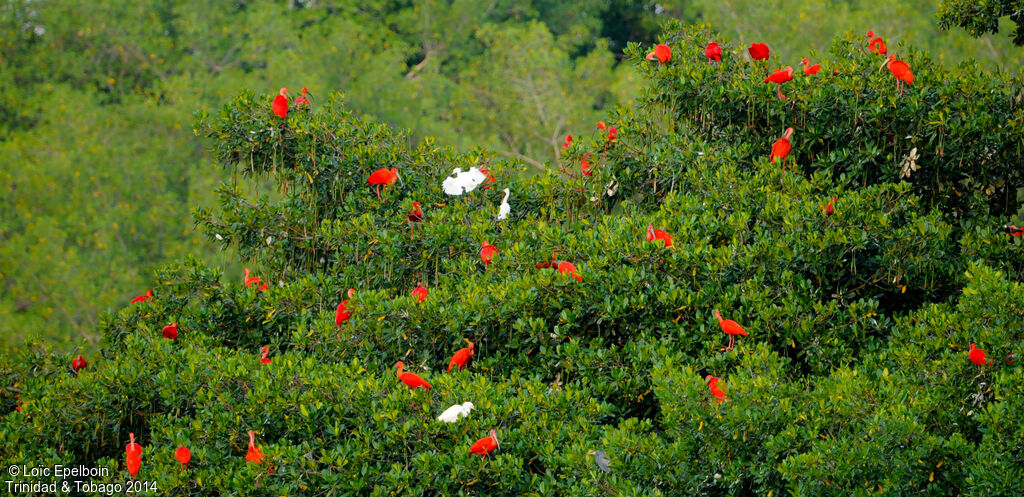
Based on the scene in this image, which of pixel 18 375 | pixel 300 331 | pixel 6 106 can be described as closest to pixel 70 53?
pixel 6 106

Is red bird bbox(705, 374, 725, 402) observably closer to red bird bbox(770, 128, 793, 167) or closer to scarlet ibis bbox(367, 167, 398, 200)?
red bird bbox(770, 128, 793, 167)

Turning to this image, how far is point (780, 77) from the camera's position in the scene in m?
5.47

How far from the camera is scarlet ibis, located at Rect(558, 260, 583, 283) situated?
477cm

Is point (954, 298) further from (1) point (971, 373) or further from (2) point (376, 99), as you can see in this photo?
(2) point (376, 99)

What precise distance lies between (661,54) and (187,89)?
13703 millimetres

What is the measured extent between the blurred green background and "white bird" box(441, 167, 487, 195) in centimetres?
877

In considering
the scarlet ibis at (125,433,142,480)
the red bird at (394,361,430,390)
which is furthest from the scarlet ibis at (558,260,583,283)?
the scarlet ibis at (125,433,142,480)

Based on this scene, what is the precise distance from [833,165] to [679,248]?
127 centimetres

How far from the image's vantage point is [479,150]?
6.30 m

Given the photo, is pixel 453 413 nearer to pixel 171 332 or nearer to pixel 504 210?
pixel 504 210

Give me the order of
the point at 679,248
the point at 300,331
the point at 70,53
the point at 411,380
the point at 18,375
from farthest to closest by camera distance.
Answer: the point at 70,53 < the point at 18,375 < the point at 300,331 < the point at 679,248 < the point at 411,380

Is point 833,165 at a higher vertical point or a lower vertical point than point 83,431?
higher

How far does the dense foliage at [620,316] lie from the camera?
3.87 metres

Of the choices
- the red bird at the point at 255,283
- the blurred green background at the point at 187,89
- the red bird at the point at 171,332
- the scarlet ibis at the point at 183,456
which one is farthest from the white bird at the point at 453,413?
the blurred green background at the point at 187,89
